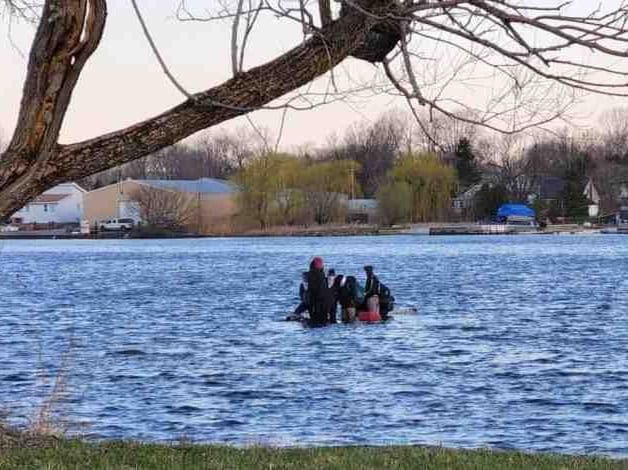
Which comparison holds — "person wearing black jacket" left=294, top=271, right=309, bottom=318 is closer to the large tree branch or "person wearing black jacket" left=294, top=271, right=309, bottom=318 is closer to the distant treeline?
the large tree branch

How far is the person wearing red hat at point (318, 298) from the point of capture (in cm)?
2780

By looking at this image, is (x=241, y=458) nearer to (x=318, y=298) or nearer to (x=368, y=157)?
(x=318, y=298)

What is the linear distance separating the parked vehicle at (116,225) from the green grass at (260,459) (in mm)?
122853

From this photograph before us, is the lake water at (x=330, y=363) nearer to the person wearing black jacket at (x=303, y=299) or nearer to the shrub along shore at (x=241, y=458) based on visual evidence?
the person wearing black jacket at (x=303, y=299)

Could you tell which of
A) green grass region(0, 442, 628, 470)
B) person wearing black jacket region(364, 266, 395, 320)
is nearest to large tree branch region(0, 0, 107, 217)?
green grass region(0, 442, 628, 470)

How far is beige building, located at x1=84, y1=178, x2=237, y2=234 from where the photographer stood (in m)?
120

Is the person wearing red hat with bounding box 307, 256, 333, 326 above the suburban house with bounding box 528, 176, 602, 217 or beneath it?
beneath

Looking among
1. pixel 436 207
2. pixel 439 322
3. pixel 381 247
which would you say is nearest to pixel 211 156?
pixel 436 207

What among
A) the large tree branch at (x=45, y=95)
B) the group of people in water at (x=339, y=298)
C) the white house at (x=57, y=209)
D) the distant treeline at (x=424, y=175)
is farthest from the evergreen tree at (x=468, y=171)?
the large tree branch at (x=45, y=95)

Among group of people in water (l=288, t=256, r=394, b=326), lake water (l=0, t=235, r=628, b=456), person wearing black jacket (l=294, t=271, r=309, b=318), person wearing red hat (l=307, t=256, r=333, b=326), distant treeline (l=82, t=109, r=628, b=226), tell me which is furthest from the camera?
distant treeline (l=82, t=109, r=628, b=226)

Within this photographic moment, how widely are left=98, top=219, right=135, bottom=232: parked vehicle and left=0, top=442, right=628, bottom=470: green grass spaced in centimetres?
12285

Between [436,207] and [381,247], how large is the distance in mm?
19471

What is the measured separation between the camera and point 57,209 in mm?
144125

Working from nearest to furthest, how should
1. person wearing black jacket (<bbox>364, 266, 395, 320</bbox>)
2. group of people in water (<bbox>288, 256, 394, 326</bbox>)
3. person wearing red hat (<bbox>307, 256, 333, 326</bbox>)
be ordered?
1. person wearing red hat (<bbox>307, 256, 333, 326</bbox>)
2. group of people in water (<bbox>288, 256, 394, 326</bbox>)
3. person wearing black jacket (<bbox>364, 266, 395, 320</bbox>)
